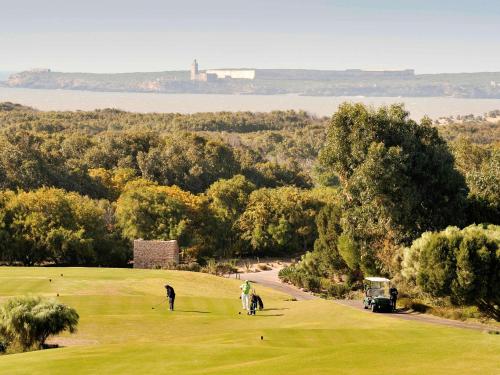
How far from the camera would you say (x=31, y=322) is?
3206cm

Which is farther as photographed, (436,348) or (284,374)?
(436,348)

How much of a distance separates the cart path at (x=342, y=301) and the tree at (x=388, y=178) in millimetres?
7295

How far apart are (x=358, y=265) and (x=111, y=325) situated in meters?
33.4

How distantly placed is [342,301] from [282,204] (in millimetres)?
46132

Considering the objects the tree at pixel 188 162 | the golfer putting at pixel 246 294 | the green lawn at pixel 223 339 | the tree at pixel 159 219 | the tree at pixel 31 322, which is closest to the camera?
the green lawn at pixel 223 339

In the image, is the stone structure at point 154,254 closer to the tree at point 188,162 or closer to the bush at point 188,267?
the bush at point 188,267

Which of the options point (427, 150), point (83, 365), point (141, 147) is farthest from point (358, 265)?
point (141, 147)

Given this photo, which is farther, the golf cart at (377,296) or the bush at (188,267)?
the bush at (188,267)

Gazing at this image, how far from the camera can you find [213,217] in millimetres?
95125

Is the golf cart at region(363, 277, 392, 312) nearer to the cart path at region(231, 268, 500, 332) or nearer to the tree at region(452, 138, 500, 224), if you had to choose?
the cart path at region(231, 268, 500, 332)

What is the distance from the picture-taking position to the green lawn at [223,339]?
2350 centimetres

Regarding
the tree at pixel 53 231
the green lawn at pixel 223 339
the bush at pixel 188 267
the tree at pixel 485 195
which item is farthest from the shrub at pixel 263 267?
the green lawn at pixel 223 339

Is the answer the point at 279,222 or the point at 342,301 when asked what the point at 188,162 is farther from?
the point at 342,301

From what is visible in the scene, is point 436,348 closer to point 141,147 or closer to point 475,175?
point 475,175
